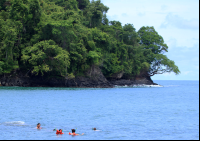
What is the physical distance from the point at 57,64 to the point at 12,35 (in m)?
8.57

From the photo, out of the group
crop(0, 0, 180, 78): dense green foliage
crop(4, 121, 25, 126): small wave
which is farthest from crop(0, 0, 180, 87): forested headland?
crop(4, 121, 25, 126): small wave

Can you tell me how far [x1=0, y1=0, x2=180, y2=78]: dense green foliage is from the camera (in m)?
44.0

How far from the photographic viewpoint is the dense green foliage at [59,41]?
43969 millimetres

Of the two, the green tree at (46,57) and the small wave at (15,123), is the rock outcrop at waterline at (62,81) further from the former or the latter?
the small wave at (15,123)

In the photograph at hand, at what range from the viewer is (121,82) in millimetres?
63656

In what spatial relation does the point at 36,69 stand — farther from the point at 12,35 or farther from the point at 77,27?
the point at 77,27

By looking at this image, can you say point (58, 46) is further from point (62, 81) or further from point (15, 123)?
point (15, 123)

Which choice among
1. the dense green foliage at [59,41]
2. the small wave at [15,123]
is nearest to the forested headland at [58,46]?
the dense green foliage at [59,41]

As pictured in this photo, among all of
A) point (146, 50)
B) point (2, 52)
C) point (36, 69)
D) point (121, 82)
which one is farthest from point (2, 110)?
point (146, 50)

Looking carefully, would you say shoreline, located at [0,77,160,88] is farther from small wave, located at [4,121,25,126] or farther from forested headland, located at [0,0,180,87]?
small wave, located at [4,121,25,126]

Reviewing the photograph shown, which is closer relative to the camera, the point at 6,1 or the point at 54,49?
the point at 54,49

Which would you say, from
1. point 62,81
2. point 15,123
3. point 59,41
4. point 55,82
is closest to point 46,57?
point 59,41

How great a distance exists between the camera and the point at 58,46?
46562 mm

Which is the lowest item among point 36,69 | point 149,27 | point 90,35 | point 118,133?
point 118,133
